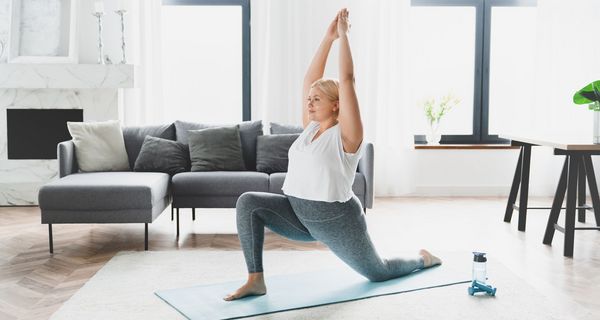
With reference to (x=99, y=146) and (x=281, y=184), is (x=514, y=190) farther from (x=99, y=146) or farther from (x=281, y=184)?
(x=99, y=146)

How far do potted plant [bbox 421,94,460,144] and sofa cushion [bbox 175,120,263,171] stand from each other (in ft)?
7.16

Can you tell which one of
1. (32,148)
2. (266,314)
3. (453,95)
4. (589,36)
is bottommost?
(266,314)

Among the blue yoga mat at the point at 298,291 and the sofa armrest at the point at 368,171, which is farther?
the sofa armrest at the point at 368,171

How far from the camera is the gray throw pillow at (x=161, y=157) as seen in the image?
5.19m

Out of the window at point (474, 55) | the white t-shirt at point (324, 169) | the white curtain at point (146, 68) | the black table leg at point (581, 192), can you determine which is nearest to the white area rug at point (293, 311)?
the white t-shirt at point (324, 169)

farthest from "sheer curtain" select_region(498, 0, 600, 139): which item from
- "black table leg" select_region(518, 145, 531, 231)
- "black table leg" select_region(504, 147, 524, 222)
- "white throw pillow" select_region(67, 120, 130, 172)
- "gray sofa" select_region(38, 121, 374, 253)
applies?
"white throw pillow" select_region(67, 120, 130, 172)

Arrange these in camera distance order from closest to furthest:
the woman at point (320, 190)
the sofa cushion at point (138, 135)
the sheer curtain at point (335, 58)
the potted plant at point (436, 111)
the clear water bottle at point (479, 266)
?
the woman at point (320, 190)
the clear water bottle at point (479, 266)
the sofa cushion at point (138, 135)
the sheer curtain at point (335, 58)
the potted plant at point (436, 111)

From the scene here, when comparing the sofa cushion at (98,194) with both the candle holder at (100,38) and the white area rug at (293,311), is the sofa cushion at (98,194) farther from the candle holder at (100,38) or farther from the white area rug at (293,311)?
the candle holder at (100,38)

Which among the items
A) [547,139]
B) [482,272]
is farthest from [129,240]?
[547,139]

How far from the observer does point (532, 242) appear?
480 cm

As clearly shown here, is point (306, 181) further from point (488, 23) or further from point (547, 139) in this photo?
point (488, 23)

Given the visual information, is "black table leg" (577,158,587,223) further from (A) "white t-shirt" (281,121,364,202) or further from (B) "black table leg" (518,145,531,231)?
(A) "white t-shirt" (281,121,364,202)

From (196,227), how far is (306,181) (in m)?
2.31

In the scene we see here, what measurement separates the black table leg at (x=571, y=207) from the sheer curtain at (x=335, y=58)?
262 cm
